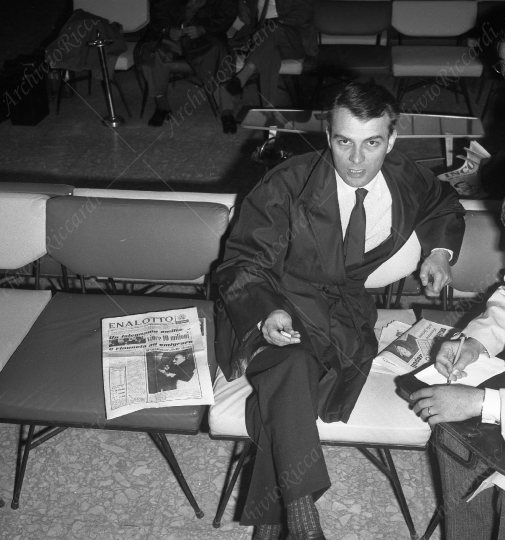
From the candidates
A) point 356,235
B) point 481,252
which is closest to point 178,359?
point 356,235

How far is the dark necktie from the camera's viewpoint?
2.21 meters

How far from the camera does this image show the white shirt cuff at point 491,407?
1.75 metres

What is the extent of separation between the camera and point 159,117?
5598mm

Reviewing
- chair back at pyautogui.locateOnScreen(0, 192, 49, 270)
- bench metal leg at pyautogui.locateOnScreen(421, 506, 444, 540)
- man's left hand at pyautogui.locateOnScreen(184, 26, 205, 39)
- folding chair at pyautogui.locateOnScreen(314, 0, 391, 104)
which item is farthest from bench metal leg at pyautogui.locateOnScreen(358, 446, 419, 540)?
man's left hand at pyautogui.locateOnScreen(184, 26, 205, 39)

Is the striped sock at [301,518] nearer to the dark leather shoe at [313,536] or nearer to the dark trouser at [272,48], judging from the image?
the dark leather shoe at [313,536]

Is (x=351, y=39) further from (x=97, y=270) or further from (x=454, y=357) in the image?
(x=454, y=357)

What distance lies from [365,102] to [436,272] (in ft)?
2.11

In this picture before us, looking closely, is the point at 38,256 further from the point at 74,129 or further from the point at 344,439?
the point at 74,129

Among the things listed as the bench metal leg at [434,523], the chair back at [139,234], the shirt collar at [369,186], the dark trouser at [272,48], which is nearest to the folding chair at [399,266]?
the shirt collar at [369,186]

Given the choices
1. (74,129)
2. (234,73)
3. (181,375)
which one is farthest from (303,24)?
(181,375)

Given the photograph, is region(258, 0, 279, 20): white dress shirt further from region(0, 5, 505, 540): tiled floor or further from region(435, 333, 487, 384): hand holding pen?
region(435, 333, 487, 384): hand holding pen

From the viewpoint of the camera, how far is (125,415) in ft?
6.85

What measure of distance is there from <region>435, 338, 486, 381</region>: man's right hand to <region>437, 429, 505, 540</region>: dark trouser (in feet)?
0.60

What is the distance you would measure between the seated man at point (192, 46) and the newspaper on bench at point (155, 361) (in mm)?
3253
